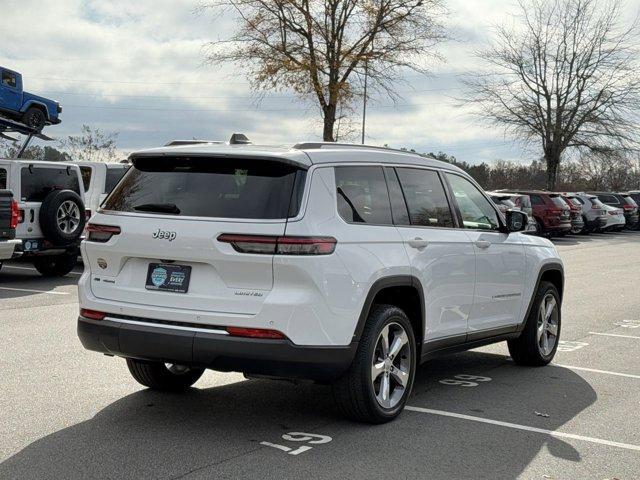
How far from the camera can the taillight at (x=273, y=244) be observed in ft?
15.6

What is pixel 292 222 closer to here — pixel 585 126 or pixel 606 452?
pixel 606 452

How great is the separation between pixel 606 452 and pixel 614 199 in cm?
3906

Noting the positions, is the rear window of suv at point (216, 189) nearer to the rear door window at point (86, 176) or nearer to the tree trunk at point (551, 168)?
the rear door window at point (86, 176)

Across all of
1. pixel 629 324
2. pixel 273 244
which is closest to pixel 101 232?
pixel 273 244

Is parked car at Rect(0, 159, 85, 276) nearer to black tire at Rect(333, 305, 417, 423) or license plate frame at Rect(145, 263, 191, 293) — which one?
license plate frame at Rect(145, 263, 191, 293)

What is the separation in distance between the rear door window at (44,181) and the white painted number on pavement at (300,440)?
9579mm

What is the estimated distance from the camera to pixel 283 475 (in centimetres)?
435

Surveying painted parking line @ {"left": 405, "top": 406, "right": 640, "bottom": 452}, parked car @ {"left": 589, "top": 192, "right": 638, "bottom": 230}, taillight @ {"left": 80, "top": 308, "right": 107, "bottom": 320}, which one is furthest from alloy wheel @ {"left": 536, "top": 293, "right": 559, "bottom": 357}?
parked car @ {"left": 589, "top": 192, "right": 638, "bottom": 230}

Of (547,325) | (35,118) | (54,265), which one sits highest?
(35,118)

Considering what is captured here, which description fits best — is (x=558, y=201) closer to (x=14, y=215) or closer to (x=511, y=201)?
(x=511, y=201)

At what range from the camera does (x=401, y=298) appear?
568 centimetres

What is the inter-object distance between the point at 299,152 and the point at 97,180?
11.4m

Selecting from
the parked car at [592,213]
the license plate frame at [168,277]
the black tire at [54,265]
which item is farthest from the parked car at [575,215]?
the license plate frame at [168,277]

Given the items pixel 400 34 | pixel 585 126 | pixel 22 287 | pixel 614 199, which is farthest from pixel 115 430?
pixel 585 126
